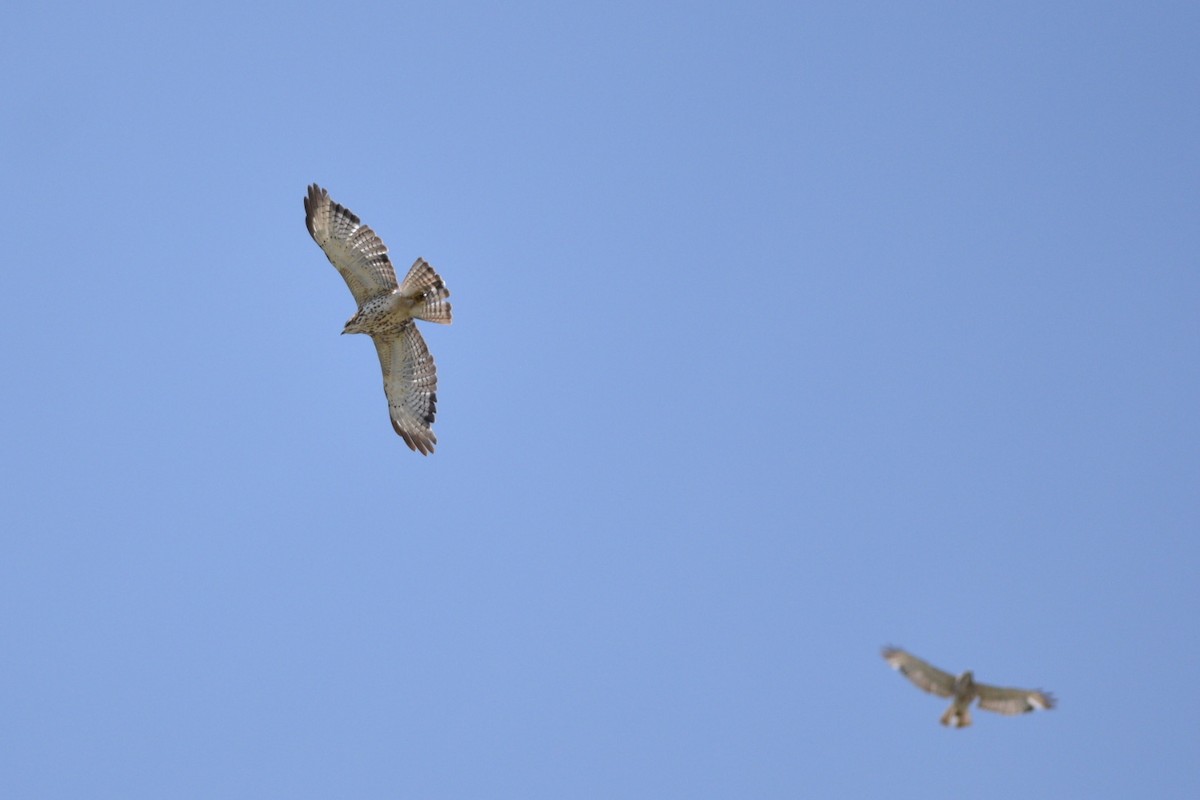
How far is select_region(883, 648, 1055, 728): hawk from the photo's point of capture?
15539mm

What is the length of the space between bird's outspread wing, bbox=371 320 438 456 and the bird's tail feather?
2.84 ft

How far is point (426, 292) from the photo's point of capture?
18.5m

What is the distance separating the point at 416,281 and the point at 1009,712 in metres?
8.31

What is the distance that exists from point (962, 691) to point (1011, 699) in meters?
0.55

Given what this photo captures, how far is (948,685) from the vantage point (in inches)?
619

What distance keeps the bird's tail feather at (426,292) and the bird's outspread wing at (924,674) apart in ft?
22.2

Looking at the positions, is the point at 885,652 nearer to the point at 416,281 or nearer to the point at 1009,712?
the point at 1009,712

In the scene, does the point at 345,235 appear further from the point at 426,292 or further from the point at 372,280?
the point at 426,292

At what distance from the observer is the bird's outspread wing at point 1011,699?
1559cm

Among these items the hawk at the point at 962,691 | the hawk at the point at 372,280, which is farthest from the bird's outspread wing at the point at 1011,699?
the hawk at the point at 372,280

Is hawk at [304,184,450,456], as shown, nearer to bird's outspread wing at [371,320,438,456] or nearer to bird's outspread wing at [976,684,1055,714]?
bird's outspread wing at [371,320,438,456]

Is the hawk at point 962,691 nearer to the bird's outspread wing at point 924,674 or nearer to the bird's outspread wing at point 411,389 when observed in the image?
the bird's outspread wing at point 924,674

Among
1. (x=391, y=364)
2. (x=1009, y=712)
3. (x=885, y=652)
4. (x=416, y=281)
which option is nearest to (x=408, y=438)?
(x=391, y=364)

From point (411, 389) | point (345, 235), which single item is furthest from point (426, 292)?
point (411, 389)
